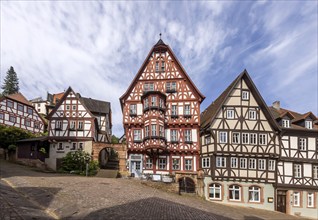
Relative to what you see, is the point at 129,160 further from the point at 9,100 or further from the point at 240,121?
the point at 9,100

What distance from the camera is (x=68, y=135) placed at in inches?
1421

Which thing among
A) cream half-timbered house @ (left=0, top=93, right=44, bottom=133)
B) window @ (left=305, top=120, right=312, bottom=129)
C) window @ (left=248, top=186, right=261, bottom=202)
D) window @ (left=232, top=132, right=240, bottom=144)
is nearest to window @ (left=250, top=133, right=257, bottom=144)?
window @ (left=232, top=132, right=240, bottom=144)

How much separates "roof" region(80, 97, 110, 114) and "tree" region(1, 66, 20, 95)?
5574 centimetres

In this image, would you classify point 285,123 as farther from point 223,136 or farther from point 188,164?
point 188,164

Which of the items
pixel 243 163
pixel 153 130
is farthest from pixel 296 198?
pixel 153 130

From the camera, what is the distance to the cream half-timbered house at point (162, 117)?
30.8 metres

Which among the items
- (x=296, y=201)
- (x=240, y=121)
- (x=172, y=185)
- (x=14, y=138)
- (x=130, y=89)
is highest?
(x=130, y=89)

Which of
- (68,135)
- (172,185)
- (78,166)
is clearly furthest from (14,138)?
(172,185)

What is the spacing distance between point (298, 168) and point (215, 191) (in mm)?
10273

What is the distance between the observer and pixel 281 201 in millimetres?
29156

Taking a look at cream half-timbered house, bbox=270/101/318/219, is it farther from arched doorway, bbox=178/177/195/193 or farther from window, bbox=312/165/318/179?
arched doorway, bbox=178/177/195/193

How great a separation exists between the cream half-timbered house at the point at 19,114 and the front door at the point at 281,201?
45.7 meters

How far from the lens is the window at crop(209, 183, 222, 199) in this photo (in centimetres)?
2858

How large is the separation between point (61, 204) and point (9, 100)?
4215cm
